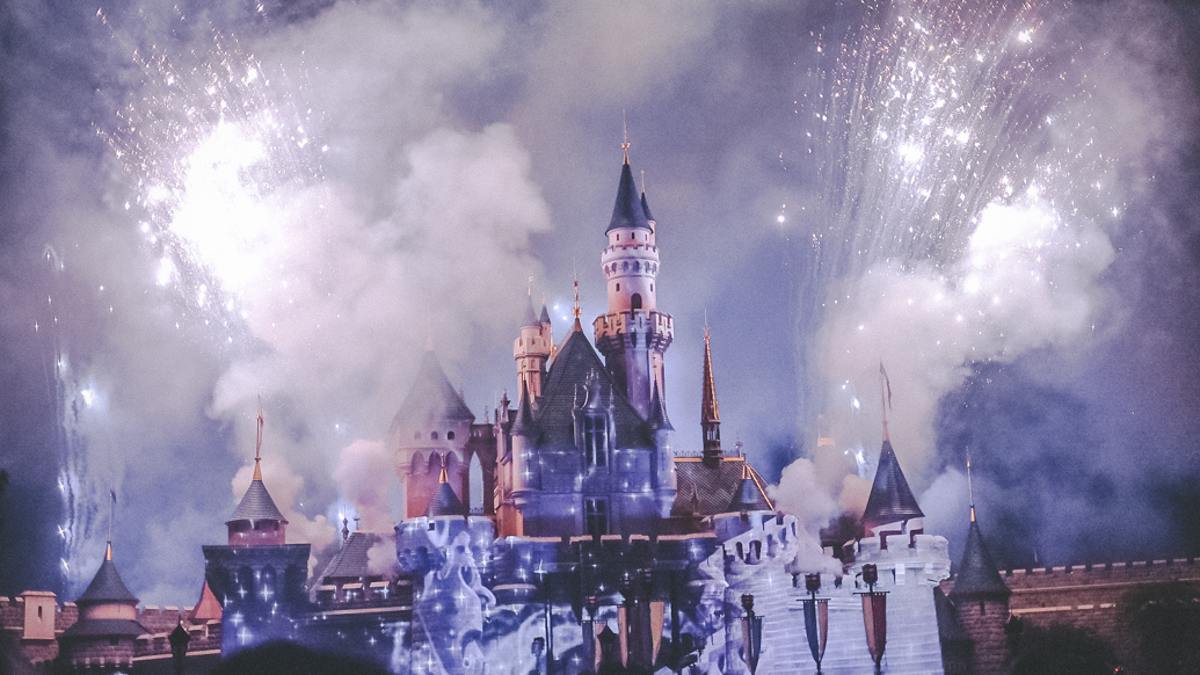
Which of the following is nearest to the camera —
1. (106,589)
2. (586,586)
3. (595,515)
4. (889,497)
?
(586,586)

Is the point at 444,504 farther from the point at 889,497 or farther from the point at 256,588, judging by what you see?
the point at 889,497

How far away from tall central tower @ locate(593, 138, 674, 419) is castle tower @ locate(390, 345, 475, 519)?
6562 mm

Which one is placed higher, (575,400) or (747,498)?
(575,400)

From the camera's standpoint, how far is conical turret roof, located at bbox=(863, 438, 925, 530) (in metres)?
56.9

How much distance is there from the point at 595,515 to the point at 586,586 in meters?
3.45

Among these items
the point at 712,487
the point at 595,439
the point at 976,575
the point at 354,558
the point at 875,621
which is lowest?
the point at 875,621

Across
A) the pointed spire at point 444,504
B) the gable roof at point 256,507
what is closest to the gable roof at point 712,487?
the pointed spire at point 444,504

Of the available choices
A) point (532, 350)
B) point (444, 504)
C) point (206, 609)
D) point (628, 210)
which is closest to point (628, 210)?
point (628, 210)

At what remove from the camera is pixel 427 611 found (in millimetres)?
52750

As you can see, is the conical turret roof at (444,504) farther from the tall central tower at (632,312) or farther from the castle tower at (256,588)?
the tall central tower at (632,312)

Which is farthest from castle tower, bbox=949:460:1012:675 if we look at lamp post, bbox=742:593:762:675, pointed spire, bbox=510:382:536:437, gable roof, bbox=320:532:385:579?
gable roof, bbox=320:532:385:579

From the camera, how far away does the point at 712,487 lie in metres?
60.8

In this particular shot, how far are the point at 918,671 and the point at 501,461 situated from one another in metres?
16.9

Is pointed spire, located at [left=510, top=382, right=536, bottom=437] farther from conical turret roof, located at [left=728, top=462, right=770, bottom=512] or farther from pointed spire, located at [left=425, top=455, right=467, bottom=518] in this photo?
conical turret roof, located at [left=728, top=462, right=770, bottom=512]
